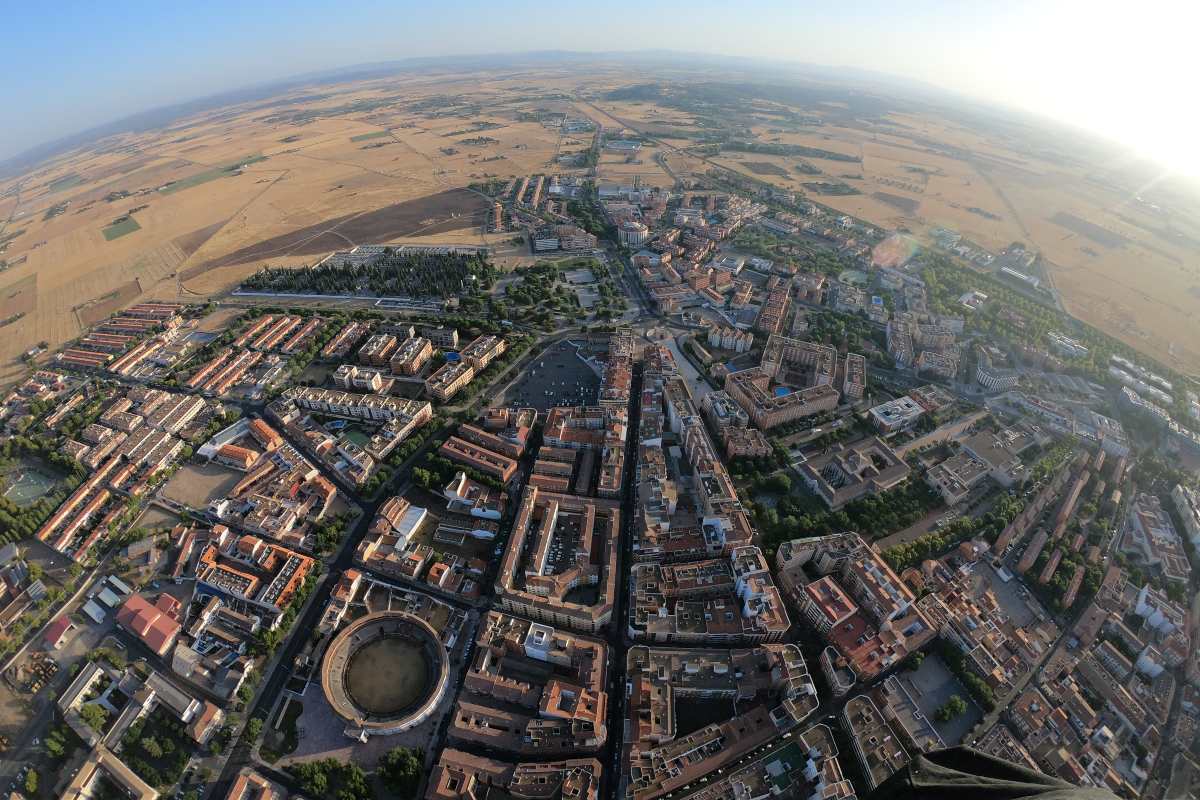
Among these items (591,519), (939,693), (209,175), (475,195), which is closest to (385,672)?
(591,519)

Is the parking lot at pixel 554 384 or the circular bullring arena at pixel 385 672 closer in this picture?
the circular bullring arena at pixel 385 672

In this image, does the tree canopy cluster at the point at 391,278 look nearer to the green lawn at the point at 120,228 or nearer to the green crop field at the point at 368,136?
the green lawn at the point at 120,228

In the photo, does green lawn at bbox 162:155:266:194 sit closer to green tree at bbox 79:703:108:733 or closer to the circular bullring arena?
green tree at bbox 79:703:108:733

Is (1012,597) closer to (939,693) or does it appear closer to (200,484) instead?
(939,693)

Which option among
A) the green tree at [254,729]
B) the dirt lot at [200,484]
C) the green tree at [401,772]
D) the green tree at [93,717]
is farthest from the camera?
the dirt lot at [200,484]

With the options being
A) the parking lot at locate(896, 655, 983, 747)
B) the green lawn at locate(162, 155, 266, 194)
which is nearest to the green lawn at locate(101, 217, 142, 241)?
the green lawn at locate(162, 155, 266, 194)

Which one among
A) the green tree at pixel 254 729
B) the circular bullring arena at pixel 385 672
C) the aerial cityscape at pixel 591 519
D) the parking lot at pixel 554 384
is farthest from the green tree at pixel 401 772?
the parking lot at pixel 554 384
